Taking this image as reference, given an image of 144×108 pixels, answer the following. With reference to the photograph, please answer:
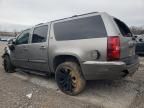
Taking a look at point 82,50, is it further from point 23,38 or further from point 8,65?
point 8,65

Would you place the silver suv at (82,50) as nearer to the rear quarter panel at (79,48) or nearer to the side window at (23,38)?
the rear quarter panel at (79,48)

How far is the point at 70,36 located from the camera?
4.73m

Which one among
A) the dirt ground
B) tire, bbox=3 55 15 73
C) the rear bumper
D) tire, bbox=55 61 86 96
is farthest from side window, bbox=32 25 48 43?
tire, bbox=3 55 15 73

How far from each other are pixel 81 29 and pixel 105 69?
117cm

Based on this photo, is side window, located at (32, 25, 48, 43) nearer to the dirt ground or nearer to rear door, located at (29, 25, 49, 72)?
rear door, located at (29, 25, 49, 72)

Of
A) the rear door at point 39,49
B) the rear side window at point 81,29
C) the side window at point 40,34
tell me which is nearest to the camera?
the rear side window at point 81,29

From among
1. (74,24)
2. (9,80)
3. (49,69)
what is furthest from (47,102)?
(9,80)

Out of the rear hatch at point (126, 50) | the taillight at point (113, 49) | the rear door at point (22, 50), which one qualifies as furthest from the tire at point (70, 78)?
the rear door at point (22, 50)

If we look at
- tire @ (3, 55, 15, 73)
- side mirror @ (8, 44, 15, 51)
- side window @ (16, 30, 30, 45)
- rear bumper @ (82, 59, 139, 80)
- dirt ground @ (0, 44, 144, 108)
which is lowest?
dirt ground @ (0, 44, 144, 108)

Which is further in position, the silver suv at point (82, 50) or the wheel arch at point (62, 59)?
the wheel arch at point (62, 59)

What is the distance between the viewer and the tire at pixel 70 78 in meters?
4.50

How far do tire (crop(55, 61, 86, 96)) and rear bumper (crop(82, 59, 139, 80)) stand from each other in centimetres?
24

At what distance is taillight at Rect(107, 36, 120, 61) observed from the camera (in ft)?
12.8

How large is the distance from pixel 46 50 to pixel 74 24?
1.10 meters
